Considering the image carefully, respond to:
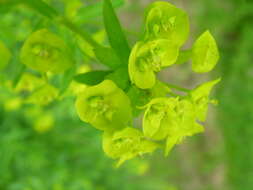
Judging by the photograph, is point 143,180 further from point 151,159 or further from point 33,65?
point 33,65

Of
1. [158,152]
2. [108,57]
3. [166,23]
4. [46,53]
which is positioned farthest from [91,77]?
[158,152]

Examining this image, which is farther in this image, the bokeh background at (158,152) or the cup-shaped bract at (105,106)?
the bokeh background at (158,152)

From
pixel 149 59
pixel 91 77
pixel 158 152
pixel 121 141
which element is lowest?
pixel 158 152

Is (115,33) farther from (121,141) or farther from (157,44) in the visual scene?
(121,141)

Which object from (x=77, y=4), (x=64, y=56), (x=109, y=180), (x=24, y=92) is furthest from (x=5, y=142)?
(x=64, y=56)

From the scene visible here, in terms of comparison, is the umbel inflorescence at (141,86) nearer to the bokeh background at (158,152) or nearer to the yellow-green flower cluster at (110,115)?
the yellow-green flower cluster at (110,115)

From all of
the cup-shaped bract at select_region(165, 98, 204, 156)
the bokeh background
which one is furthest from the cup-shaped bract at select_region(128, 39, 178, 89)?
the bokeh background

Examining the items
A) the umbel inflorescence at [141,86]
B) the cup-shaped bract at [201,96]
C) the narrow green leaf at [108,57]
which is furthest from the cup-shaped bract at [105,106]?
the cup-shaped bract at [201,96]
